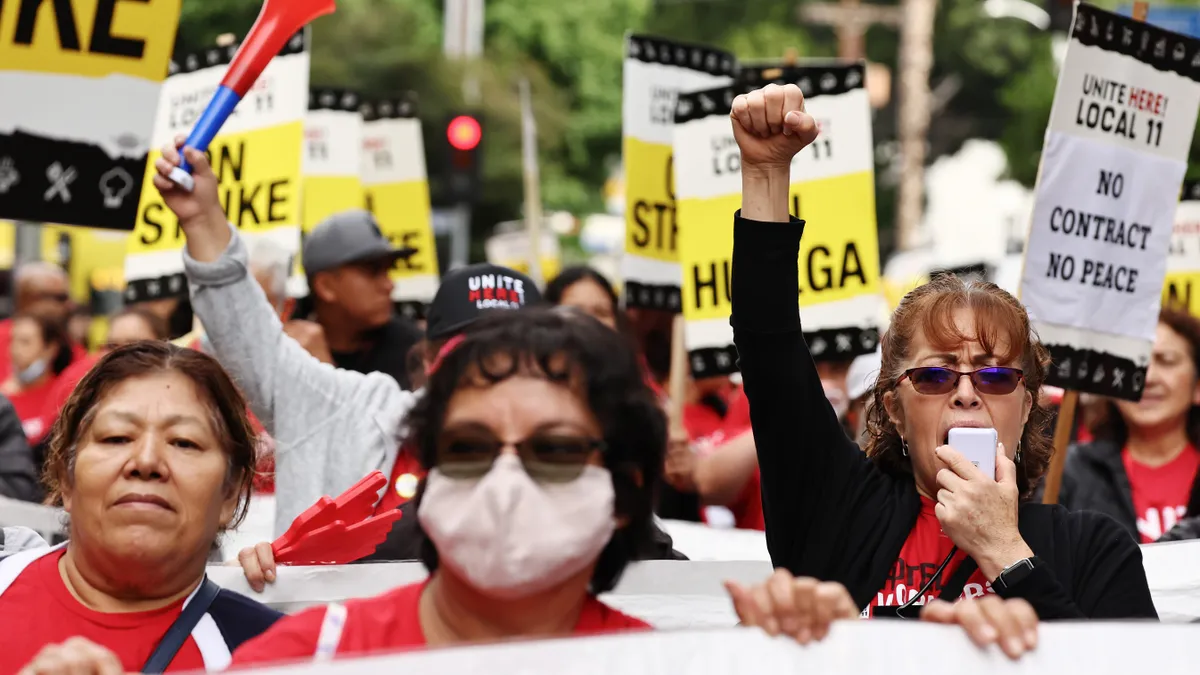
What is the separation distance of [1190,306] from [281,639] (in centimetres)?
641

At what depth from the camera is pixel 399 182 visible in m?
9.40

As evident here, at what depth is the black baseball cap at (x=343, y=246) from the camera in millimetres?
5883

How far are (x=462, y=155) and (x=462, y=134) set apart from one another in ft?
0.80

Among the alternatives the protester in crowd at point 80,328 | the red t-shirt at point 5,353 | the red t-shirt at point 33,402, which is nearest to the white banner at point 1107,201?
the red t-shirt at point 33,402

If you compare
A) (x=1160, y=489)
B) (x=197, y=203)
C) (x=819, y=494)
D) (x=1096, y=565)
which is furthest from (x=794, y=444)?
(x=1160, y=489)

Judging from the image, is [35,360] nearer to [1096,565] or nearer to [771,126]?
[771,126]

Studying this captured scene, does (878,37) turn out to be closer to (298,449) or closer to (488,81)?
(488,81)

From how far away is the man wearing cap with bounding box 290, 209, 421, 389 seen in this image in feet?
19.4

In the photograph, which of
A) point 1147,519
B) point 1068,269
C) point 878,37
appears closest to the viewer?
point 1068,269

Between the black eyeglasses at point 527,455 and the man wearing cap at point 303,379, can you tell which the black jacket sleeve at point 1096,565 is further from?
the man wearing cap at point 303,379

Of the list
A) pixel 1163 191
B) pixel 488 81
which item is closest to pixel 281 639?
pixel 1163 191

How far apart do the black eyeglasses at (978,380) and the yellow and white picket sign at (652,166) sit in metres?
4.58

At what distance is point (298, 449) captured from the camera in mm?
4629

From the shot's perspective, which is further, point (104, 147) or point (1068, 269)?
point (1068, 269)
